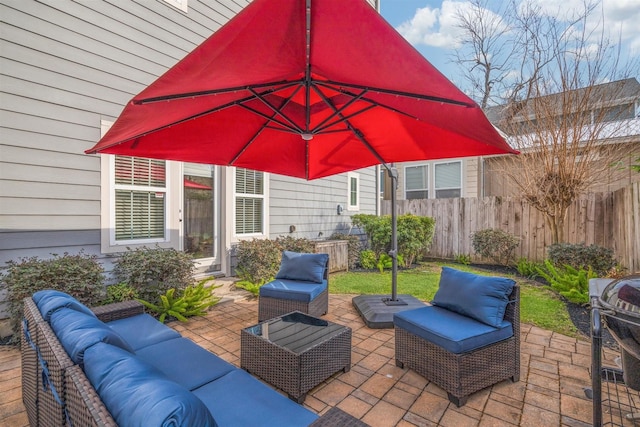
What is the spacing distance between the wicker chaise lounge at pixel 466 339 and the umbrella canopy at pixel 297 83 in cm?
120

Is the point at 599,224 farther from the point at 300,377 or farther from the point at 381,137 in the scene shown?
the point at 300,377

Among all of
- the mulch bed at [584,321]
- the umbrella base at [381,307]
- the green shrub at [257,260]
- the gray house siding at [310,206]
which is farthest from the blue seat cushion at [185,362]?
the gray house siding at [310,206]

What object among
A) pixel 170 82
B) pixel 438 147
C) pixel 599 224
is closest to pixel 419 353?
pixel 438 147

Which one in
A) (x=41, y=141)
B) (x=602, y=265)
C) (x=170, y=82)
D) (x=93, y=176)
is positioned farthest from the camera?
(x=602, y=265)

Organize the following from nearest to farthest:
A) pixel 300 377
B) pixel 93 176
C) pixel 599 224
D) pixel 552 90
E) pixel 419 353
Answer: pixel 300 377 < pixel 419 353 < pixel 93 176 < pixel 552 90 < pixel 599 224

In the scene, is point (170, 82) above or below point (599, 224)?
above

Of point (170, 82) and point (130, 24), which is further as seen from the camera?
point (130, 24)

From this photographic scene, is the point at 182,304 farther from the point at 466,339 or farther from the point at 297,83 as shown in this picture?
the point at 466,339

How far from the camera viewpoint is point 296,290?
373 cm

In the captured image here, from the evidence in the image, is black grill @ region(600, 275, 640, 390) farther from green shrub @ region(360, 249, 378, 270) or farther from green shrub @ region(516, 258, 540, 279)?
green shrub @ region(360, 249, 378, 270)

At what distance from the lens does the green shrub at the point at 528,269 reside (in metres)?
6.49

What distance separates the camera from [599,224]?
6.44m

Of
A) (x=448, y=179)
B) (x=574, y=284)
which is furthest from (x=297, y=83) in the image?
(x=448, y=179)

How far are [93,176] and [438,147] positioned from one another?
428 cm
